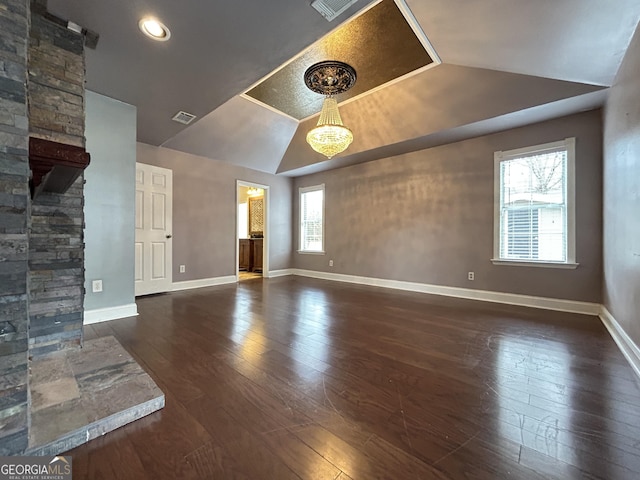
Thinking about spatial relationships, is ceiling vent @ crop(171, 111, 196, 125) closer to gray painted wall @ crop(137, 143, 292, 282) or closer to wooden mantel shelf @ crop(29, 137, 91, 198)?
gray painted wall @ crop(137, 143, 292, 282)

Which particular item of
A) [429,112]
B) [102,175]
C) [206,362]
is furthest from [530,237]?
[102,175]

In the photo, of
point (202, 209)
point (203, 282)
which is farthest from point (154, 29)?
point (203, 282)

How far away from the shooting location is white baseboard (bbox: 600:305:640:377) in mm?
1975

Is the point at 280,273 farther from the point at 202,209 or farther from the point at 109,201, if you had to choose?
the point at 109,201

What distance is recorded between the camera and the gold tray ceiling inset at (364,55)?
8.62ft

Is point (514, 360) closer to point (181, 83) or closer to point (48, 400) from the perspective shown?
point (48, 400)

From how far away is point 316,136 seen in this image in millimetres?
3703

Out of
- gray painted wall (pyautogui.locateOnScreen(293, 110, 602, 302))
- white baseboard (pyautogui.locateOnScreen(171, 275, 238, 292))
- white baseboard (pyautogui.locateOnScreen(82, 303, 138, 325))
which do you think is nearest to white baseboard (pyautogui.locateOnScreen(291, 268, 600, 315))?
gray painted wall (pyautogui.locateOnScreen(293, 110, 602, 302))

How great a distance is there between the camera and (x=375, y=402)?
1.54 meters

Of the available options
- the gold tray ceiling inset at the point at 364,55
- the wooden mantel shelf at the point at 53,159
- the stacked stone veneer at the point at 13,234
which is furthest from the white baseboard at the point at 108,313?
the gold tray ceiling inset at the point at 364,55

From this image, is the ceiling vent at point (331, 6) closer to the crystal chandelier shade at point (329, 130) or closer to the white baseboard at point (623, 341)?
the crystal chandelier shade at point (329, 130)

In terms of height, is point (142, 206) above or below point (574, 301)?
above

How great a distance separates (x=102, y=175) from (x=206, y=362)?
2422 mm

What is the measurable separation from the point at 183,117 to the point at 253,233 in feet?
15.4
